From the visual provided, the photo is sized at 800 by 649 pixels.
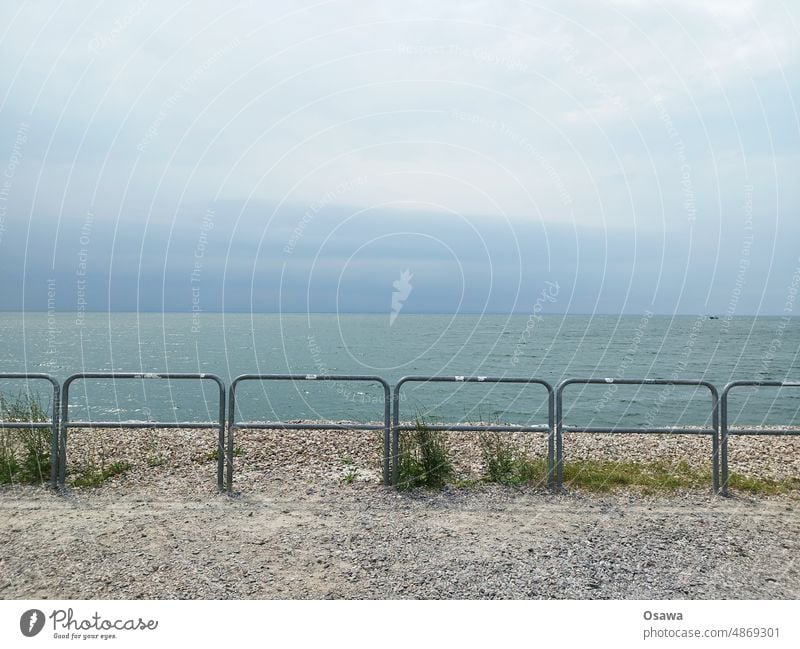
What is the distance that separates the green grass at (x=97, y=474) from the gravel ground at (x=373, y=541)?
5.8 inches

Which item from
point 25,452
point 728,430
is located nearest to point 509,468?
point 728,430

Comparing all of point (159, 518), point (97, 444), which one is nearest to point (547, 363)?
point (97, 444)

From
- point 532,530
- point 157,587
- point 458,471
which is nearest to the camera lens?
point 157,587

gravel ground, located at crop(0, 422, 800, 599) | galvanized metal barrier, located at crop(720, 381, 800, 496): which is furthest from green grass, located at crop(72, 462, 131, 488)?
galvanized metal barrier, located at crop(720, 381, 800, 496)

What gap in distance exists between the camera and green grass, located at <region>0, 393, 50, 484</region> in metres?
6.38

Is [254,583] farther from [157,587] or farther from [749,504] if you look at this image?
[749,504]

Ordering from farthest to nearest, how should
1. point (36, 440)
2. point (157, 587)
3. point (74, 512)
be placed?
point (36, 440) → point (74, 512) → point (157, 587)

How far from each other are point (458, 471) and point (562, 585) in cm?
300

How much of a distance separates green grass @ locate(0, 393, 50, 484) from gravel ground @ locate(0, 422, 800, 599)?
0.81 feet

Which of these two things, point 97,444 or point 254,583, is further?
point 97,444

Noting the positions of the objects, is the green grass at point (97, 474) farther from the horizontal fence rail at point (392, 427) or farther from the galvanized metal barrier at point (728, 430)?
the galvanized metal barrier at point (728, 430)

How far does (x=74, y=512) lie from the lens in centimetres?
550

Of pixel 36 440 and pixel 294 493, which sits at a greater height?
pixel 36 440

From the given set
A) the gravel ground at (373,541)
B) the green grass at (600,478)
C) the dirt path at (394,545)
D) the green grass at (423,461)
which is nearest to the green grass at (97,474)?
the gravel ground at (373,541)
